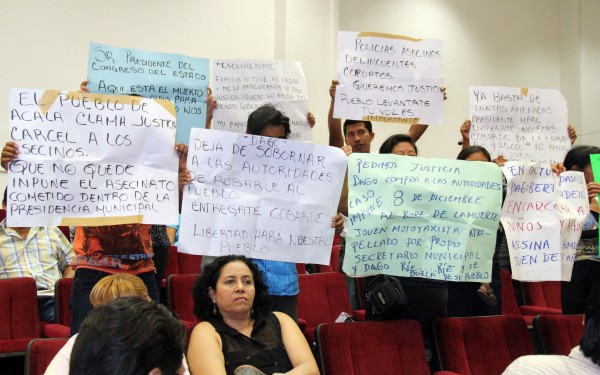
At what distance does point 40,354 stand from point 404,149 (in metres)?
2.04

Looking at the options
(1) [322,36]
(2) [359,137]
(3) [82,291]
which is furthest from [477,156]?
(1) [322,36]

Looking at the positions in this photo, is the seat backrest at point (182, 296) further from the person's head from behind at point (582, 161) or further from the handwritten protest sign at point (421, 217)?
the person's head from behind at point (582, 161)

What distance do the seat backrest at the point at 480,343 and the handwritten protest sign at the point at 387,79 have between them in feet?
3.86

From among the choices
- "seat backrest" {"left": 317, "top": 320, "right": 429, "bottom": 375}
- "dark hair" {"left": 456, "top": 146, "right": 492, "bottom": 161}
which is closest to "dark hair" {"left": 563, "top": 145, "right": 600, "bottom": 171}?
"dark hair" {"left": 456, "top": 146, "right": 492, "bottom": 161}

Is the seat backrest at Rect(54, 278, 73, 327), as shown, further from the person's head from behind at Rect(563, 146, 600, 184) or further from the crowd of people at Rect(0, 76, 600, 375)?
the person's head from behind at Rect(563, 146, 600, 184)

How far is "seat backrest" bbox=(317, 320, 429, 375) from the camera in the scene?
306cm

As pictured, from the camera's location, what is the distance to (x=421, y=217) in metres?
3.30

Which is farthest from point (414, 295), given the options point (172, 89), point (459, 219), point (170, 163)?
point (172, 89)

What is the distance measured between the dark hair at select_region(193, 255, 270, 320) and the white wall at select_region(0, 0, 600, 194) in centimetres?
316

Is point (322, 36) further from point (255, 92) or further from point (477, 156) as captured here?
point (477, 156)

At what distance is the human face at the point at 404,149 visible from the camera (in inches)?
142

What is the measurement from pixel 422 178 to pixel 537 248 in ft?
2.58

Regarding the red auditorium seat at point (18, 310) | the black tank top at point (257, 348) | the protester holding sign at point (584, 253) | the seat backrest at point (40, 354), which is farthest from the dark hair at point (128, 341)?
the protester holding sign at point (584, 253)

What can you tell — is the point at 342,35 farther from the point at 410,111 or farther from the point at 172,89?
the point at 172,89
